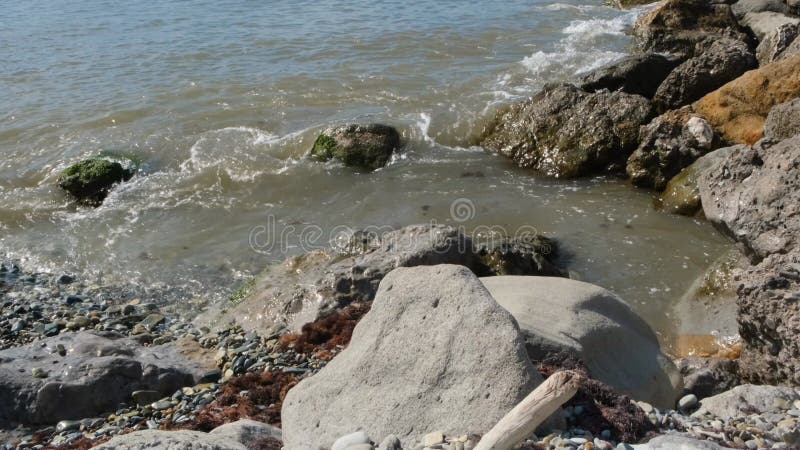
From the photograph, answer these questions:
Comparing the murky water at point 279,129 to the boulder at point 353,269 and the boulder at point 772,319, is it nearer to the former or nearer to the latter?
the boulder at point 353,269

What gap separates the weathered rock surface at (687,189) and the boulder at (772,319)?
365 centimetres

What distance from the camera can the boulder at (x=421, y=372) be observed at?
15.0 feet

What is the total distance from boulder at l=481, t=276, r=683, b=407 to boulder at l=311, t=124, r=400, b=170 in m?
6.16

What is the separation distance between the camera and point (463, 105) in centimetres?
1459

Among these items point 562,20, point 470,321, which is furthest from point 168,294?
point 562,20

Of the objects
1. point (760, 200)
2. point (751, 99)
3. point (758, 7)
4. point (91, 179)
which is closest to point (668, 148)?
point (751, 99)

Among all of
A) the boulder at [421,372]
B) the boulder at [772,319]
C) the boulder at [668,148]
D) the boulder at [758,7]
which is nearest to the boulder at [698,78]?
the boulder at [668,148]

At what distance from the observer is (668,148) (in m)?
10.7

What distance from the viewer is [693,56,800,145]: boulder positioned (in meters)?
10.6

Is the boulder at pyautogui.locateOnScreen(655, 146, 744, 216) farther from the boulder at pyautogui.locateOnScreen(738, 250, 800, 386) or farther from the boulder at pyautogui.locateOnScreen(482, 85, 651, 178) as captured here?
the boulder at pyautogui.locateOnScreen(738, 250, 800, 386)

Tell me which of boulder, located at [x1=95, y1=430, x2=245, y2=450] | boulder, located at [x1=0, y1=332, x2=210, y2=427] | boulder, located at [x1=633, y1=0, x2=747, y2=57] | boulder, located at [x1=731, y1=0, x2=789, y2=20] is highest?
boulder, located at [x1=731, y1=0, x2=789, y2=20]

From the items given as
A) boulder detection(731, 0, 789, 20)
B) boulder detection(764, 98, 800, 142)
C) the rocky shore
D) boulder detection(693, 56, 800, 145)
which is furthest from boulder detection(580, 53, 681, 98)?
boulder detection(731, 0, 789, 20)

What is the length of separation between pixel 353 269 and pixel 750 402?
12.9 ft

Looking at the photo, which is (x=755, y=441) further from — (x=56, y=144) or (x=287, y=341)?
(x=56, y=144)
